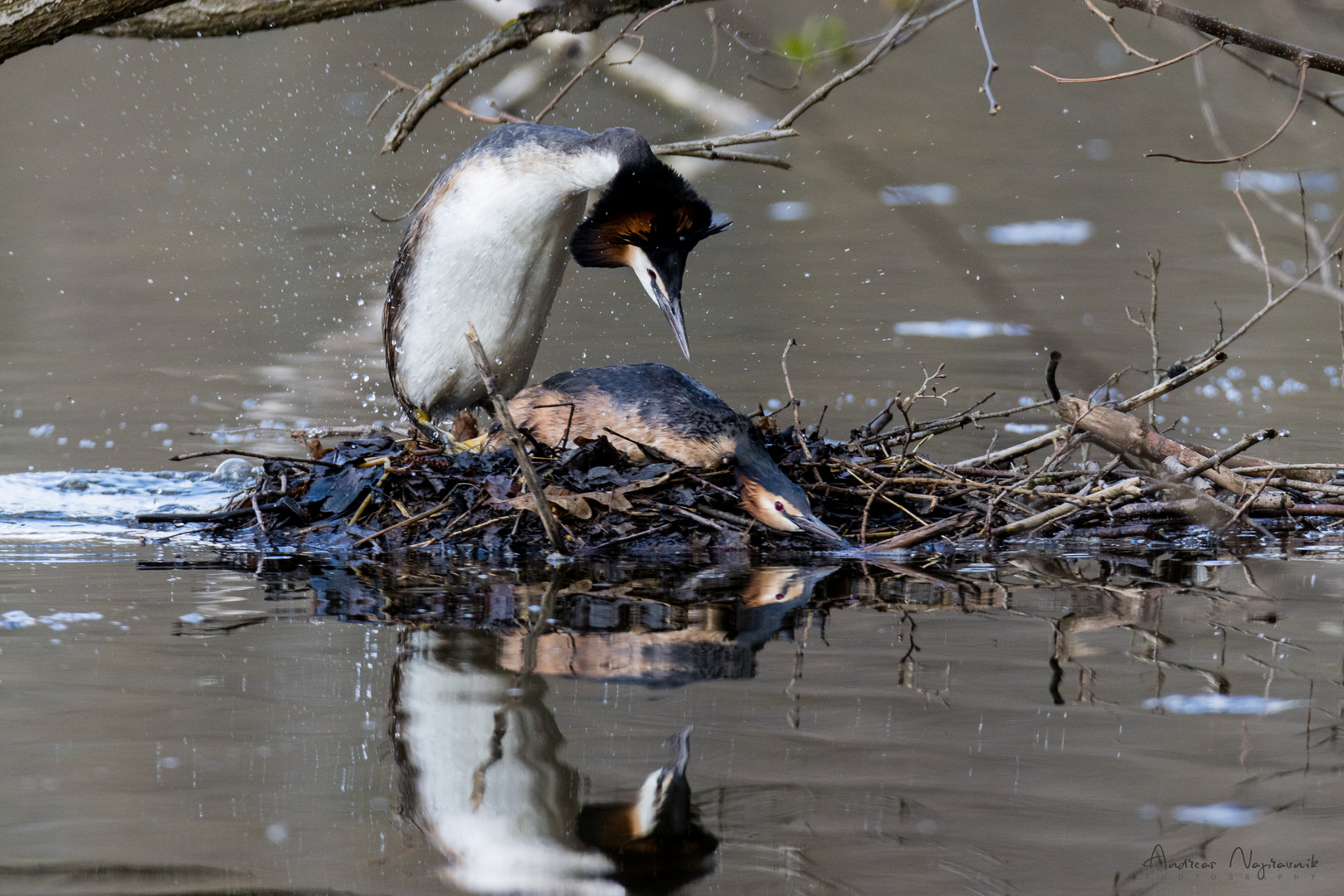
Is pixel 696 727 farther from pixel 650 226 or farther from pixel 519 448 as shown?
pixel 650 226

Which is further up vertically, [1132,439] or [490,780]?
[1132,439]

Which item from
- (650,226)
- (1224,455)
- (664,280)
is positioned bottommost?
(1224,455)

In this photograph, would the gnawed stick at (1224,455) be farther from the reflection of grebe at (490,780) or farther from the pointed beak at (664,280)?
the reflection of grebe at (490,780)

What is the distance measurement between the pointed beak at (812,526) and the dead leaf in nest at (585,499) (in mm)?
407

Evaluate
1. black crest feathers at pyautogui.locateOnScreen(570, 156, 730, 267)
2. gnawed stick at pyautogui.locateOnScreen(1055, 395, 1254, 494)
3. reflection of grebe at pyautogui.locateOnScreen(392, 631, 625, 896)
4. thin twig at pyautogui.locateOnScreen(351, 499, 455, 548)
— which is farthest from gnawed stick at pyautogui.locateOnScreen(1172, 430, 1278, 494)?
thin twig at pyautogui.locateOnScreen(351, 499, 455, 548)

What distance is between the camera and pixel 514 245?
5.12m

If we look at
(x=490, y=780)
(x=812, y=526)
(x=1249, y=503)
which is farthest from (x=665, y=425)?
(x=490, y=780)

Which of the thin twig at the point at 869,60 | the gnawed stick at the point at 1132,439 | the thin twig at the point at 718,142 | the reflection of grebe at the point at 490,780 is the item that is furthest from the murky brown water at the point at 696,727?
the thin twig at the point at 718,142

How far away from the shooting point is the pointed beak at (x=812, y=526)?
14.0 feet

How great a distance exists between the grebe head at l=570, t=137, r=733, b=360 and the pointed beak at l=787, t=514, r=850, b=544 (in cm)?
69

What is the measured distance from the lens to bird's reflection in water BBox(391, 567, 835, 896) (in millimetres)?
2285

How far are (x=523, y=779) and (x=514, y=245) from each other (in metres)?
2.85

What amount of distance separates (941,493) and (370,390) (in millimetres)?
4573

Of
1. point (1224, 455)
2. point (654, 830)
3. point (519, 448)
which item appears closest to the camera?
point (654, 830)
